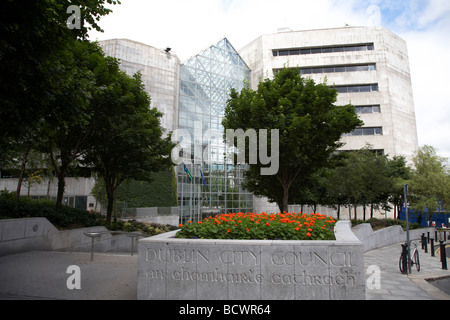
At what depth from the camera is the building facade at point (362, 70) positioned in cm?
4184

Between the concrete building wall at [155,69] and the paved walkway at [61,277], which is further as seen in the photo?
the concrete building wall at [155,69]

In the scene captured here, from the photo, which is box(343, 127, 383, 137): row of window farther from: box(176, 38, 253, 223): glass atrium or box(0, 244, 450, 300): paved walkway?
box(0, 244, 450, 300): paved walkway

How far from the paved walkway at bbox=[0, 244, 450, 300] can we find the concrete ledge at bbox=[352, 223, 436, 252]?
4634mm

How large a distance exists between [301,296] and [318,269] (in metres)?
0.59

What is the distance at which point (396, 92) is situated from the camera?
43219 mm

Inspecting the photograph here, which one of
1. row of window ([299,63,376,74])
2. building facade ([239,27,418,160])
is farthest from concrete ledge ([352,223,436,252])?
row of window ([299,63,376,74])

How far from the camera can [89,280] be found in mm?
7031

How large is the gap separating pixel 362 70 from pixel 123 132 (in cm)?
4069

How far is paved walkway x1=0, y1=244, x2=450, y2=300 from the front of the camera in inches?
235

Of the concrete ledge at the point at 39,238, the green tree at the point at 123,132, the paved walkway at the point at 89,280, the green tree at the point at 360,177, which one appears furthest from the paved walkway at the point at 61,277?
the green tree at the point at 360,177

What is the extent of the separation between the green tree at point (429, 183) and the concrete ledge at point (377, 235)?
19.0 feet

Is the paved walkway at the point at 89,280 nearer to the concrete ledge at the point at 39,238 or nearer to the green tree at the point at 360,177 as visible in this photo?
the concrete ledge at the point at 39,238

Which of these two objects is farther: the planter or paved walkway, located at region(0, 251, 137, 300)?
paved walkway, located at region(0, 251, 137, 300)
